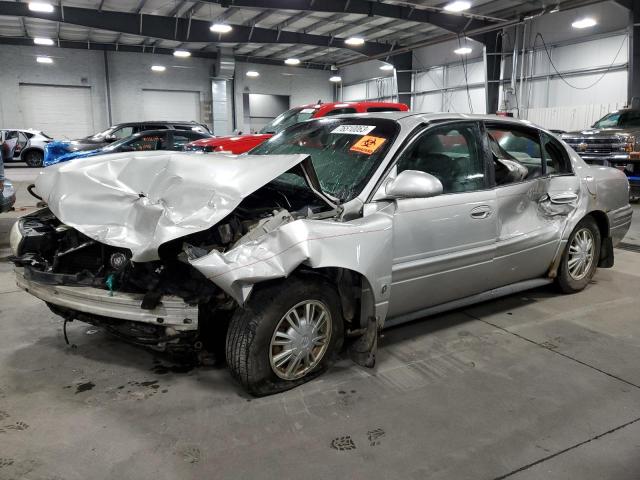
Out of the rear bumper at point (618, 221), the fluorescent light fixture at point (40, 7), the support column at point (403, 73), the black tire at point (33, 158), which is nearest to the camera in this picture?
the rear bumper at point (618, 221)

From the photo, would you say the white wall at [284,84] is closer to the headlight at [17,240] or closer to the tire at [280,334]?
the headlight at [17,240]

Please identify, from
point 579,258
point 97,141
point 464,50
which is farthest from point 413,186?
point 464,50

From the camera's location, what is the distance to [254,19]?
1634cm

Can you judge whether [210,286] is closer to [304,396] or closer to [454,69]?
[304,396]

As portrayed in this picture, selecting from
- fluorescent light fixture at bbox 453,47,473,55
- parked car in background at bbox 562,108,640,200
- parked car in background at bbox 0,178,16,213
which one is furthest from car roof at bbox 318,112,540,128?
fluorescent light fixture at bbox 453,47,473,55

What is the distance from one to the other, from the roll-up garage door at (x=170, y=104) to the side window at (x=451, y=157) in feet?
69.9

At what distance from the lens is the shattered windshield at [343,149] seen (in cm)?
298

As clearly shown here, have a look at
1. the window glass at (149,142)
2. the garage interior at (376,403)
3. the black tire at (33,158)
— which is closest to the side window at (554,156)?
the garage interior at (376,403)

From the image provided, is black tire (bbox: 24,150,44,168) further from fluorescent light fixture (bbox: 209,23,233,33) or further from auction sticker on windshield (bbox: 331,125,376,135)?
auction sticker on windshield (bbox: 331,125,376,135)

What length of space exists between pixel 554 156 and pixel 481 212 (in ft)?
4.38

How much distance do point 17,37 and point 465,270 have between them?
22.0m

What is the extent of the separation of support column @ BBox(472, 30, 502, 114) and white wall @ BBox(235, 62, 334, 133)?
1120 centimetres

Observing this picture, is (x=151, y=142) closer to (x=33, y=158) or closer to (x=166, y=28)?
(x=166, y=28)

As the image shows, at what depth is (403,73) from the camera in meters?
21.0
